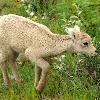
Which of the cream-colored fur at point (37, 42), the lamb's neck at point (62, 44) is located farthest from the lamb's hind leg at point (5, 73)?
the lamb's neck at point (62, 44)

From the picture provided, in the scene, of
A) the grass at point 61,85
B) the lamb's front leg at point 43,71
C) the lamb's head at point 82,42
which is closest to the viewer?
the grass at point 61,85

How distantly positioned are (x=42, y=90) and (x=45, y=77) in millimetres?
286

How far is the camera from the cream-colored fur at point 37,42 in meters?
10.6

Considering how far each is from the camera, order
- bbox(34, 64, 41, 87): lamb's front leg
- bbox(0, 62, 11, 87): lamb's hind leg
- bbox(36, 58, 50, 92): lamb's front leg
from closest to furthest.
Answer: bbox(36, 58, 50, 92): lamb's front leg → bbox(34, 64, 41, 87): lamb's front leg → bbox(0, 62, 11, 87): lamb's hind leg

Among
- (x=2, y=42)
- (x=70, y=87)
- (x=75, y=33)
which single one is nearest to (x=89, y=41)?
(x=75, y=33)

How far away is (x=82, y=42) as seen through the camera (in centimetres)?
1045

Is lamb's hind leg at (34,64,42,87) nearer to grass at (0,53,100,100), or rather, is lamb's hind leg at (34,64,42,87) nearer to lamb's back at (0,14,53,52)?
grass at (0,53,100,100)

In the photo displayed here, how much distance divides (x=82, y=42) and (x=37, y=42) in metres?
0.98

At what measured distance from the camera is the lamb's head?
409 inches

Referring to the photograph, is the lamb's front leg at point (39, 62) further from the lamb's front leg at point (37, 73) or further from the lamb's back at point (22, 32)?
the lamb's front leg at point (37, 73)

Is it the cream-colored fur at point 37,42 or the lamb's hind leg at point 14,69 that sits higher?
the cream-colored fur at point 37,42

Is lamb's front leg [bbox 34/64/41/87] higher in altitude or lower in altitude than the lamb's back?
lower

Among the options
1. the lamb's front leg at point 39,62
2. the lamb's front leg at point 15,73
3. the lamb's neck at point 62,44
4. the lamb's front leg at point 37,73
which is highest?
the lamb's neck at point 62,44

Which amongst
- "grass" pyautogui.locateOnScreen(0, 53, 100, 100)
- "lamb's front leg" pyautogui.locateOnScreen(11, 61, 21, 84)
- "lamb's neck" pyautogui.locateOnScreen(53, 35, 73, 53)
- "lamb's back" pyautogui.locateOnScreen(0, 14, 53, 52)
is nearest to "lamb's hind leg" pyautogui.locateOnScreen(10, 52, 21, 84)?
"lamb's front leg" pyautogui.locateOnScreen(11, 61, 21, 84)
